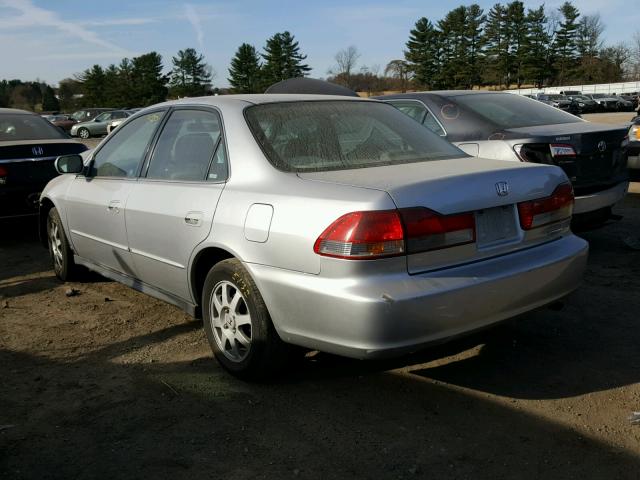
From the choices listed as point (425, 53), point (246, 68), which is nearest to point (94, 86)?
point (246, 68)

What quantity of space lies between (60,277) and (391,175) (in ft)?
12.2

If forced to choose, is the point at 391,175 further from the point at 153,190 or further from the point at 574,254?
the point at 153,190

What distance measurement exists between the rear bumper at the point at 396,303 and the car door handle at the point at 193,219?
0.57 metres

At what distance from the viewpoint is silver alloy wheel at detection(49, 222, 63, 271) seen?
559cm

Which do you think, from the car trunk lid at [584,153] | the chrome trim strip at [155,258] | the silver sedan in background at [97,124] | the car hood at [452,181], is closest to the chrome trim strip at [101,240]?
the chrome trim strip at [155,258]

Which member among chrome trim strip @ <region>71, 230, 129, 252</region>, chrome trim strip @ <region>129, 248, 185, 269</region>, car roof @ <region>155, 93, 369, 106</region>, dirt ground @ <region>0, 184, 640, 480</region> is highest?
car roof @ <region>155, 93, 369, 106</region>

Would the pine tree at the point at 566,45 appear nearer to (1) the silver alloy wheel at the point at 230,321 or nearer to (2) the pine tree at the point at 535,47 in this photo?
(2) the pine tree at the point at 535,47

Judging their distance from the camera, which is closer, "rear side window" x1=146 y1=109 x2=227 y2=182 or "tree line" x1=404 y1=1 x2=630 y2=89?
"rear side window" x1=146 y1=109 x2=227 y2=182

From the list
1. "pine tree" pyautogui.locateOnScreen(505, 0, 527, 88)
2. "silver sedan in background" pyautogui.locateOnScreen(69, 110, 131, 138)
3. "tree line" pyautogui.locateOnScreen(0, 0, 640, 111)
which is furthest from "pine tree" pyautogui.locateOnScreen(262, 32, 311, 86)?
"silver sedan in background" pyautogui.locateOnScreen(69, 110, 131, 138)

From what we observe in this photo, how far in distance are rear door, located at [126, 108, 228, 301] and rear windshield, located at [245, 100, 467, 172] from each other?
0.31 m

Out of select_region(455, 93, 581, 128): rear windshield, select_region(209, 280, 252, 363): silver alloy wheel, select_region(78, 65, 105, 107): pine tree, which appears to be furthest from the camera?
select_region(78, 65, 105, 107): pine tree

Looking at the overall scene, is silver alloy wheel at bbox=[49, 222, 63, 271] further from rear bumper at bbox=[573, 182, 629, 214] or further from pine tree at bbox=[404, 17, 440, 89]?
pine tree at bbox=[404, 17, 440, 89]

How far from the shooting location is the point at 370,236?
2775 mm

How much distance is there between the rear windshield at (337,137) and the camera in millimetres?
3469
